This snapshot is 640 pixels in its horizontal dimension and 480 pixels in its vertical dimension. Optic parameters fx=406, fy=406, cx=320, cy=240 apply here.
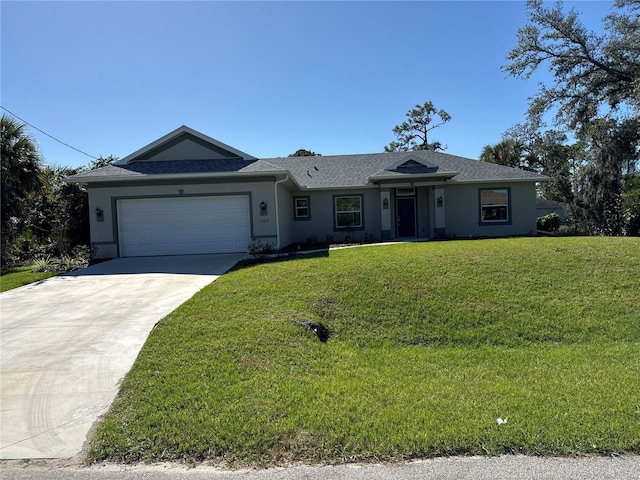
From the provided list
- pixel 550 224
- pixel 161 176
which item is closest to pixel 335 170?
pixel 161 176

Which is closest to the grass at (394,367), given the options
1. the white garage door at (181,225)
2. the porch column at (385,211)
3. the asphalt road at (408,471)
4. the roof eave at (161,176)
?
the asphalt road at (408,471)

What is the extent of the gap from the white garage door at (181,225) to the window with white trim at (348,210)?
5066 millimetres

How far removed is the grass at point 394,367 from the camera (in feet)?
11.7

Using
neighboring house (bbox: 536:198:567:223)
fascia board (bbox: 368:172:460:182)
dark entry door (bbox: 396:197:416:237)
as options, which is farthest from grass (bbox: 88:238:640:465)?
neighboring house (bbox: 536:198:567:223)

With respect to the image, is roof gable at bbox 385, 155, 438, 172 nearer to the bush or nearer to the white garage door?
the white garage door

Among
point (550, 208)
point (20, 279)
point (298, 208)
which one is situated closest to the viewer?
point (20, 279)

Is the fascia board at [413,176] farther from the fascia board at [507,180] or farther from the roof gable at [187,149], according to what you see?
the roof gable at [187,149]

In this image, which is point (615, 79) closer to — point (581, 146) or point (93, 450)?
point (581, 146)

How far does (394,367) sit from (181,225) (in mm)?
11475

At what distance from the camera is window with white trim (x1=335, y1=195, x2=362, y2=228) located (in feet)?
60.4

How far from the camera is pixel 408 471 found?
10.5ft

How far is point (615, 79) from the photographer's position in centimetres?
1908

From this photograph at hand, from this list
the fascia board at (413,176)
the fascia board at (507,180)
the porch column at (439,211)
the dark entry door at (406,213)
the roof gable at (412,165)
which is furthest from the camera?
the dark entry door at (406,213)

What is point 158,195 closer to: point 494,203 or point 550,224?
point 494,203
